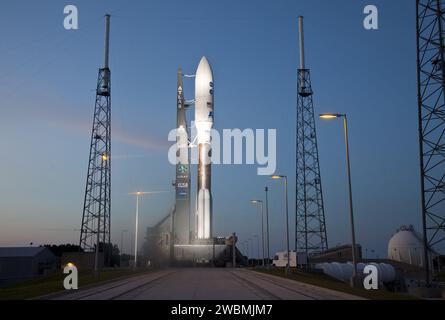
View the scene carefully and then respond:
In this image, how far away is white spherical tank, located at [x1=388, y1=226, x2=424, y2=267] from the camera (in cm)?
10006

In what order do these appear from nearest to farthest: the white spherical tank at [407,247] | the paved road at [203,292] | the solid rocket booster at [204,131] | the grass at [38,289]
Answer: the paved road at [203,292] < the grass at [38,289] < the solid rocket booster at [204,131] < the white spherical tank at [407,247]

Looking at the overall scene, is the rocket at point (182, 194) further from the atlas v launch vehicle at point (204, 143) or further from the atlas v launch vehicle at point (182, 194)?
the atlas v launch vehicle at point (204, 143)

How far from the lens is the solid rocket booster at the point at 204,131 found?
94312 millimetres

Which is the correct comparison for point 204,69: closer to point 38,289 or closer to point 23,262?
point 23,262

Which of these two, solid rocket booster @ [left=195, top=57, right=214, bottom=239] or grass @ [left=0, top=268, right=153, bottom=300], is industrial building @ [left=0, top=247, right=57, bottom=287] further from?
grass @ [left=0, top=268, right=153, bottom=300]

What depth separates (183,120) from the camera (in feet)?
357

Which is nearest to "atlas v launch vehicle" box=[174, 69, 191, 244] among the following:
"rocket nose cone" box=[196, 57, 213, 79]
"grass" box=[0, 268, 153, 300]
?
"rocket nose cone" box=[196, 57, 213, 79]

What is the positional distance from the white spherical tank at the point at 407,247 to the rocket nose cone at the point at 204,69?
175ft

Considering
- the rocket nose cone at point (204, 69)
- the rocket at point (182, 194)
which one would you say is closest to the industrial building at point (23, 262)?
the rocket at point (182, 194)

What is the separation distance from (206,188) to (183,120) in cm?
2079

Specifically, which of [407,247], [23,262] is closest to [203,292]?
[23,262]

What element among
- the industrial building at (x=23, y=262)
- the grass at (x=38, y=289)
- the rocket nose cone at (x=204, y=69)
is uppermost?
the rocket nose cone at (x=204, y=69)
